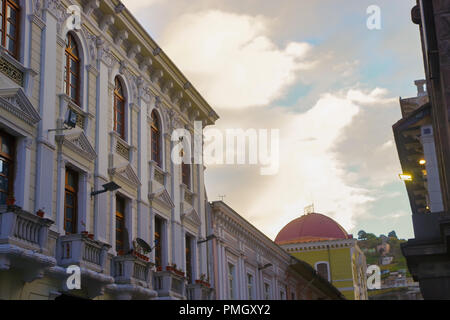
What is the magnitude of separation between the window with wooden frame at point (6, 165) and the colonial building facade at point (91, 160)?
23 mm

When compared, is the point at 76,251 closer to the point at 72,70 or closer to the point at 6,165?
the point at 6,165

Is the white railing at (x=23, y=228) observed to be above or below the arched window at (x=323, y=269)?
below

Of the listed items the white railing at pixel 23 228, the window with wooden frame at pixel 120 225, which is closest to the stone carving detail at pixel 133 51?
the window with wooden frame at pixel 120 225

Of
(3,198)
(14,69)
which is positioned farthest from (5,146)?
(14,69)

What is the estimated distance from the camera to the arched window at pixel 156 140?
921 inches

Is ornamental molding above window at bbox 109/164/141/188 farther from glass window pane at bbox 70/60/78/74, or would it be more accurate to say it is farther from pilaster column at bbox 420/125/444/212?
pilaster column at bbox 420/125/444/212

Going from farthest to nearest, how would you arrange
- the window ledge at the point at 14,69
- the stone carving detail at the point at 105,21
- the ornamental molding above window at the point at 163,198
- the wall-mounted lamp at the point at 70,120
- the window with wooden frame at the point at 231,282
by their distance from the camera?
the window with wooden frame at the point at 231,282, the ornamental molding above window at the point at 163,198, the stone carving detail at the point at 105,21, the wall-mounted lamp at the point at 70,120, the window ledge at the point at 14,69

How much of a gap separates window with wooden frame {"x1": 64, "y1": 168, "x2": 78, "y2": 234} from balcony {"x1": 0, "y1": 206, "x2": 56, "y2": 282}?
77.6 inches

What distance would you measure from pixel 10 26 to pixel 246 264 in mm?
19404

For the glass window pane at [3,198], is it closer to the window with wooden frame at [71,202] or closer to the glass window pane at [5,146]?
the glass window pane at [5,146]

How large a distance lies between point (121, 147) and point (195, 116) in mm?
7399

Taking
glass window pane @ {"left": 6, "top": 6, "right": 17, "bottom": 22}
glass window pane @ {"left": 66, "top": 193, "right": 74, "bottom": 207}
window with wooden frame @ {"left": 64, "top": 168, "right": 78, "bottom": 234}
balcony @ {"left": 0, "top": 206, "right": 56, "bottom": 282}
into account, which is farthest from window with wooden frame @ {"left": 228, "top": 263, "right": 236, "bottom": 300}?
glass window pane @ {"left": 6, "top": 6, "right": 17, "bottom": 22}

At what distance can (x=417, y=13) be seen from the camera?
21.9 m
